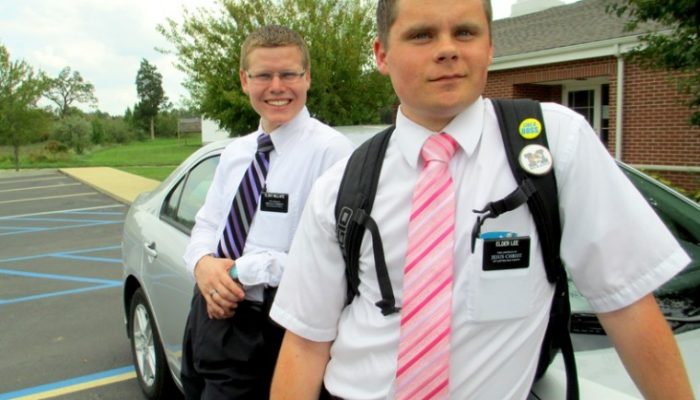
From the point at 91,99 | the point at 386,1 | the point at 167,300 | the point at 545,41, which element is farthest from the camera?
the point at 91,99

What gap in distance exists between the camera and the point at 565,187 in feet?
4.07

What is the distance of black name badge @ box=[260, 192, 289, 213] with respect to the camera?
2.21 metres

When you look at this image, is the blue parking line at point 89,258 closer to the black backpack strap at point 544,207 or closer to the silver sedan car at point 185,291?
the silver sedan car at point 185,291

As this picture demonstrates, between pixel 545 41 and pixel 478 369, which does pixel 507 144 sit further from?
pixel 545 41

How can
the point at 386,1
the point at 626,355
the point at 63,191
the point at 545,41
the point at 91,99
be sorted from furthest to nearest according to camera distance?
1. the point at 91,99
2. the point at 63,191
3. the point at 545,41
4. the point at 386,1
5. the point at 626,355

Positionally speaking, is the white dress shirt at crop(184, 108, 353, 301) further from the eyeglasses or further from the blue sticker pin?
the blue sticker pin

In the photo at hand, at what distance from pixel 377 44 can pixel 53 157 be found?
1420 inches

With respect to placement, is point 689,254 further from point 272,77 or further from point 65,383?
point 65,383

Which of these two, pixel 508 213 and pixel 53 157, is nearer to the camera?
pixel 508 213

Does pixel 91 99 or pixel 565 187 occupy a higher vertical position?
pixel 91 99

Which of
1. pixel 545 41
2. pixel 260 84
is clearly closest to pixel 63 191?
pixel 545 41

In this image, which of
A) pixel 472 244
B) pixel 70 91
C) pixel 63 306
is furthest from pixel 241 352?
pixel 70 91

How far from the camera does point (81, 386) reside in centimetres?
431

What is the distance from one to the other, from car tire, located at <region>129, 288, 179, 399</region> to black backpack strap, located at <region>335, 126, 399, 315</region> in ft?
8.24
